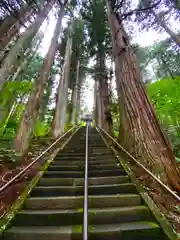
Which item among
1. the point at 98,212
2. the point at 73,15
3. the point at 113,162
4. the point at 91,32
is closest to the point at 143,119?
the point at 113,162

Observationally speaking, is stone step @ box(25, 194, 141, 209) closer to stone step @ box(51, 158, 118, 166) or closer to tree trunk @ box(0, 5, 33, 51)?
stone step @ box(51, 158, 118, 166)

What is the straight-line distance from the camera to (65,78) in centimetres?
1590

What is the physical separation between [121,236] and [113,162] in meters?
3.23

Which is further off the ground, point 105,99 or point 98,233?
point 105,99

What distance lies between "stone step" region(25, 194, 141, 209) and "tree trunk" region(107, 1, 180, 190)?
1.13 metres

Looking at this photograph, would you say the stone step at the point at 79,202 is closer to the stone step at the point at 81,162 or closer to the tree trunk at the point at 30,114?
the stone step at the point at 81,162

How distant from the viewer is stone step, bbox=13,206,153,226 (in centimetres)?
355

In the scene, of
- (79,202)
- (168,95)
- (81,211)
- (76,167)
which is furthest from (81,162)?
(168,95)

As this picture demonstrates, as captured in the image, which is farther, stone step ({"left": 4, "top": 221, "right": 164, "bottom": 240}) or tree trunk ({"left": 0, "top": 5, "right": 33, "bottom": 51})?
tree trunk ({"left": 0, "top": 5, "right": 33, "bottom": 51})

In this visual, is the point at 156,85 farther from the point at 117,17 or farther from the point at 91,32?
the point at 91,32

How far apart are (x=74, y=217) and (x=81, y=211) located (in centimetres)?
14

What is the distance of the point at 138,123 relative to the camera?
6000 millimetres

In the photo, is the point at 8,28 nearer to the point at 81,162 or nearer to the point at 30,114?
the point at 30,114

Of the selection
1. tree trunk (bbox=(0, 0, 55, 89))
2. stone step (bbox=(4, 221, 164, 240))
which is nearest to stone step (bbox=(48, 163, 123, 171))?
stone step (bbox=(4, 221, 164, 240))
